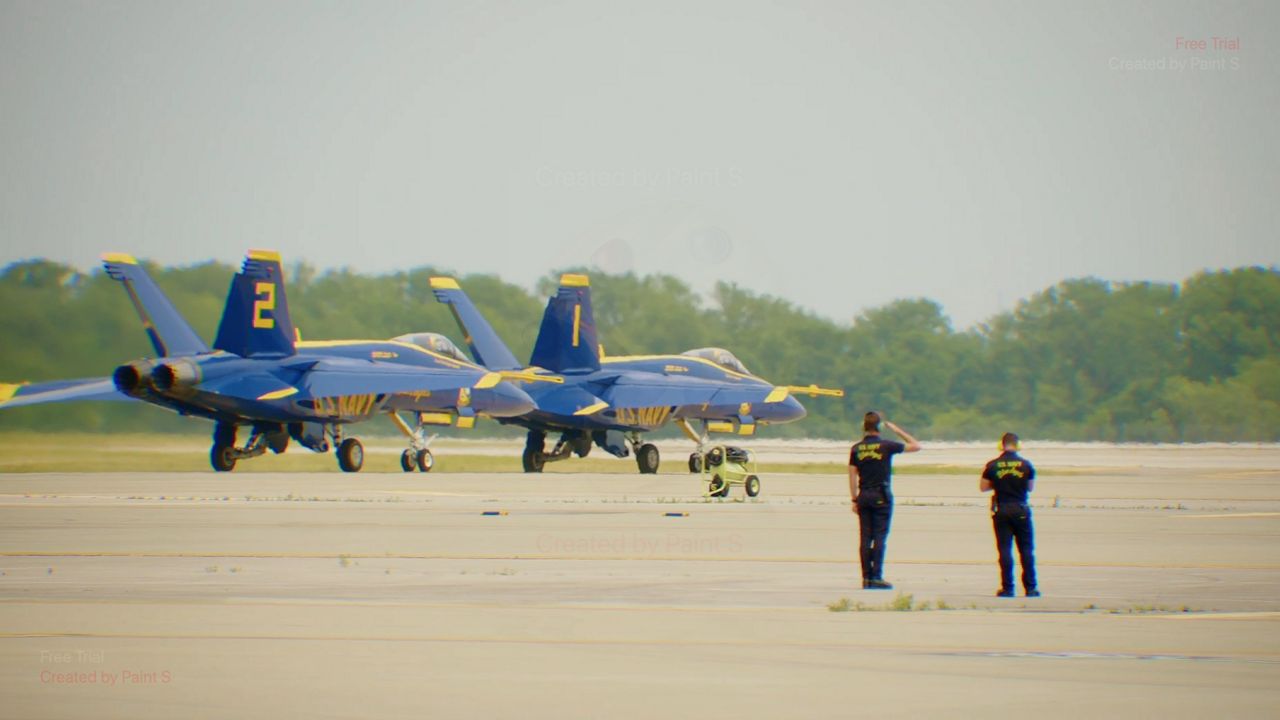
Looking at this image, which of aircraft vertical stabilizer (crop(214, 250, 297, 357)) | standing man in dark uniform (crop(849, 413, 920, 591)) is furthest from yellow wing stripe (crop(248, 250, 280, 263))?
standing man in dark uniform (crop(849, 413, 920, 591))

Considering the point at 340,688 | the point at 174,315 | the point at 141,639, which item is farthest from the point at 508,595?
the point at 174,315

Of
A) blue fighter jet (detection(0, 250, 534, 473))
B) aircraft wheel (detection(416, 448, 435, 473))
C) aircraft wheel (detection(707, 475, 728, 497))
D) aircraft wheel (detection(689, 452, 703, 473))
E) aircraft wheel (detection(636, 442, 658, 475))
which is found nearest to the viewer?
aircraft wheel (detection(707, 475, 728, 497))

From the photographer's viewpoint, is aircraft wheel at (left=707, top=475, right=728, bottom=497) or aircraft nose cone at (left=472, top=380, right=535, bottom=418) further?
aircraft nose cone at (left=472, top=380, right=535, bottom=418)

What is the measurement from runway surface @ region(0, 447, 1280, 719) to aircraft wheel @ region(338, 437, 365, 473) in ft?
47.3

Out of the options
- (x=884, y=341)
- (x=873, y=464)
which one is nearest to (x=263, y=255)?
(x=873, y=464)

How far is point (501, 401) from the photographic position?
41.9m

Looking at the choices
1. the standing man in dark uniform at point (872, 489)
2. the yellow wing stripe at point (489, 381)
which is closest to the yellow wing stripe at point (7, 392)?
the yellow wing stripe at point (489, 381)

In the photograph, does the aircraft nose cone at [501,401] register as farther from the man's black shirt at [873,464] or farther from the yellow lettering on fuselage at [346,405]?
the man's black shirt at [873,464]

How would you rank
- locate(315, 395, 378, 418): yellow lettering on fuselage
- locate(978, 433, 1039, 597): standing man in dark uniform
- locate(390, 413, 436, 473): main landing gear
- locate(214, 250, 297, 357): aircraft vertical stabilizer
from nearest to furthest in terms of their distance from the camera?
1. locate(978, 433, 1039, 597): standing man in dark uniform
2. locate(214, 250, 297, 357): aircraft vertical stabilizer
3. locate(315, 395, 378, 418): yellow lettering on fuselage
4. locate(390, 413, 436, 473): main landing gear

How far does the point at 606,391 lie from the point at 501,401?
2.84m

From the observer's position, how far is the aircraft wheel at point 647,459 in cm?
4394

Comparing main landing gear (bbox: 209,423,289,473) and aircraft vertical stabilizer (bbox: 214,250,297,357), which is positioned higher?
aircraft vertical stabilizer (bbox: 214,250,297,357)

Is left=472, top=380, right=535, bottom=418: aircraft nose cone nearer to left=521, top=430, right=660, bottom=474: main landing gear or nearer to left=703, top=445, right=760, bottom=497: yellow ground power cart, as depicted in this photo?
left=521, top=430, right=660, bottom=474: main landing gear

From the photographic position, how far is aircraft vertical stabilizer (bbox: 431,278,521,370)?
45.8 m
